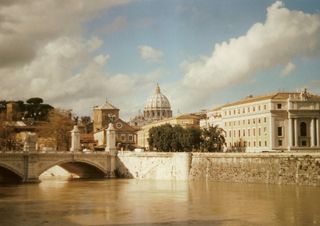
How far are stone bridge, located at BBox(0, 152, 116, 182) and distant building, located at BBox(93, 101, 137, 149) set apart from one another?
1119 inches

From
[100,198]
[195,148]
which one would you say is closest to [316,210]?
[100,198]

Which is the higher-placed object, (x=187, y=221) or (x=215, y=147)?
(x=215, y=147)

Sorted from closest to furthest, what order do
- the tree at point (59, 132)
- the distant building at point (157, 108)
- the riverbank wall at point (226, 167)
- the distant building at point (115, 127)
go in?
the riverbank wall at point (226, 167), the tree at point (59, 132), the distant building at point (115, 127), the distant building at point (157, 108)

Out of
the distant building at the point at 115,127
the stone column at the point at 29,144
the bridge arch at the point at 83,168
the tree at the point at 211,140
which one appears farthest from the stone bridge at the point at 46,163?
the distant building at the point at 115,127

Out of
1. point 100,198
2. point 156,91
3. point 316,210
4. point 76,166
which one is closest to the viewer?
point 316,210

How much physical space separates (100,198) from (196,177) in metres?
17.0

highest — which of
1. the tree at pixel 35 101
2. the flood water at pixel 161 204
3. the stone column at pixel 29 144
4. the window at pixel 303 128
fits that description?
the tree at pixel 35 101

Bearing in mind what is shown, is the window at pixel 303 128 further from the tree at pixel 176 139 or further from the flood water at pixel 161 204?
the flood water at pixel 161 204

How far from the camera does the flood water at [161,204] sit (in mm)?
34000

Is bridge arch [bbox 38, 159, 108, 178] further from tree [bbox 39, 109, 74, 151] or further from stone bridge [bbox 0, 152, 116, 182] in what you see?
tree [bbox 39, 109, 74, 151]

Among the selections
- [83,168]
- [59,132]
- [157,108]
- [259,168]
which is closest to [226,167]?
[259,168]

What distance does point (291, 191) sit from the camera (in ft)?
153

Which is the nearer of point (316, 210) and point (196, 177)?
point (316, 210)

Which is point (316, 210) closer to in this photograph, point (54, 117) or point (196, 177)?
point (196, 177)
